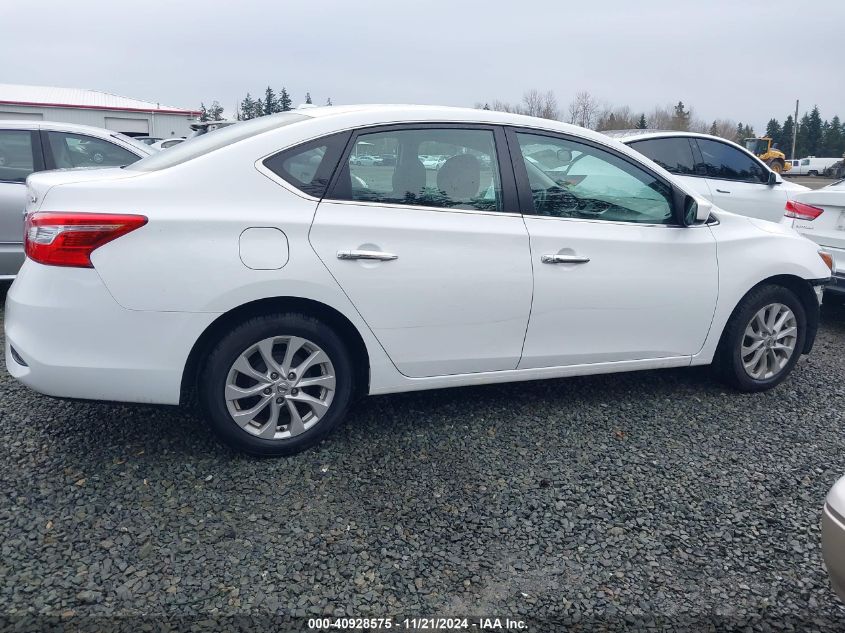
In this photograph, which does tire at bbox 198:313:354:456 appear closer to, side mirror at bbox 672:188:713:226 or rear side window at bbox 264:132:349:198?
rear side window at bbox 264:132:349:198

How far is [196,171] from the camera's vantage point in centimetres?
308

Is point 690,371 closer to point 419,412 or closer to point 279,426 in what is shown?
point 419,412

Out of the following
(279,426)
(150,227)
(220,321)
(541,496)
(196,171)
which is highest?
(196,171)

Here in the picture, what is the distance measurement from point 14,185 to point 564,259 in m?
4.85

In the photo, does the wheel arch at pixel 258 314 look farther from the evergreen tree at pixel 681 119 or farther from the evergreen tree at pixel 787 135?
the evergreen tree at pixel 787 135

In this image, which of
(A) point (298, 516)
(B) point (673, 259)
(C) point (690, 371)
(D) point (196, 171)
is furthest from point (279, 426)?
(C) point (690, 371)

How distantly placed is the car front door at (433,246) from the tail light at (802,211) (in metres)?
3.93

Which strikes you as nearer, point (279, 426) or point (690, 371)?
point (279, 426)

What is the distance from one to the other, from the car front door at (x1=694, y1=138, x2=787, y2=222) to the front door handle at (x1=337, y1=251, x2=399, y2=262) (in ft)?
19.7

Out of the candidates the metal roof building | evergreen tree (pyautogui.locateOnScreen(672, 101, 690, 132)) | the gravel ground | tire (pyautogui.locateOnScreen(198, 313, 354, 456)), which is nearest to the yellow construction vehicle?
evergreen tree (pyautogui.locateOnScreen(672, 101, 690, 132))

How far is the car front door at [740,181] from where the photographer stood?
8.01 metres

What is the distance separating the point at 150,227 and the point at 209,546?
134cm

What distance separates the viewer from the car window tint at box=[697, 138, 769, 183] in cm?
807

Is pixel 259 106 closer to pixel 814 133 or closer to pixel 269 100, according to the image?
pixel 269 100
